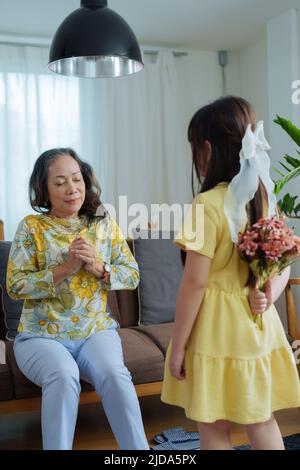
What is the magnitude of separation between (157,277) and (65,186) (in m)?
1.17

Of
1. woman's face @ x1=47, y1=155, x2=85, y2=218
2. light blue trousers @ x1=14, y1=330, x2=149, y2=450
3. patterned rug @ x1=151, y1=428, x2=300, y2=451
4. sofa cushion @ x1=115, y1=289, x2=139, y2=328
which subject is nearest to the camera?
light blue trousers @ x1=14, y1=330, x2=149, y2=450

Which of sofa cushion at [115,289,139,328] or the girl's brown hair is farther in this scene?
sofa cushion at [115,289,139,328]

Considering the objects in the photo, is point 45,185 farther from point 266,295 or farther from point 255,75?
point 255,75

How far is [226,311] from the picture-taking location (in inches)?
64.7

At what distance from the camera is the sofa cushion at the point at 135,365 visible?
2.52 meters

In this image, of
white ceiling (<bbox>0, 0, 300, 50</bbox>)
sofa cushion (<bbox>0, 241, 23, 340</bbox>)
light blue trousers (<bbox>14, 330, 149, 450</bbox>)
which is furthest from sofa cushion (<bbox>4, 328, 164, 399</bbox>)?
white ceiling (<bbox>0, 0, 300, 50</bbox>)

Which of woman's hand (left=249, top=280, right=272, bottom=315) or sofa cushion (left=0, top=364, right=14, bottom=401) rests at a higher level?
woman's hand (left=249, top=280, right=272, bottom=315)

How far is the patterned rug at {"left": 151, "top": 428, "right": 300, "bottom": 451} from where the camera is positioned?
2.63 meters

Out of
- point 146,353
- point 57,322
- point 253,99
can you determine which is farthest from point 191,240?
point 253,99

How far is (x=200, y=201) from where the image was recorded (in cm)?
163

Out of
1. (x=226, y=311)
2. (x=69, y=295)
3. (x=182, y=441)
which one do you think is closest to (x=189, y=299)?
(x=226, y=311)

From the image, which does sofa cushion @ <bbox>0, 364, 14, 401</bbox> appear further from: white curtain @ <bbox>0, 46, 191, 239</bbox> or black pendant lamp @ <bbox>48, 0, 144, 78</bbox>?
white curtain @ <bbox>0, 46, 191, 239</bbox>

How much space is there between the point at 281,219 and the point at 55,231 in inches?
41.0

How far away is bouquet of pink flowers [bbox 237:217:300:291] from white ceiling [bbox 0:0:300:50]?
2.63 meters
